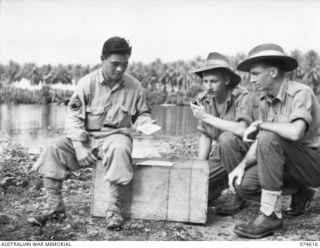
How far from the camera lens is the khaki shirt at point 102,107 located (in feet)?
11.5

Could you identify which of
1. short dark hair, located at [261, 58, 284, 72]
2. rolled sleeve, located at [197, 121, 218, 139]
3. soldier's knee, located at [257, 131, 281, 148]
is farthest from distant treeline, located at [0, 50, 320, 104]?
soldier's knee, located at [257, 131, 281, 148]

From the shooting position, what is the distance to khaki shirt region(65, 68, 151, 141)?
3.49 m

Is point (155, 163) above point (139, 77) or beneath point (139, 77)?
beneath

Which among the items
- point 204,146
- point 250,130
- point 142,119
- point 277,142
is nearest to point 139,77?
point 204,146

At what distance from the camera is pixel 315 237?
3035 millimetres

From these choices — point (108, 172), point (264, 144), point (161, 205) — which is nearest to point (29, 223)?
point (108, 172)

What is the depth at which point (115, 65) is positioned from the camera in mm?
3428

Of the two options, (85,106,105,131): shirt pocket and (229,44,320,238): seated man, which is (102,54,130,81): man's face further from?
(229,44,320,238): seated man

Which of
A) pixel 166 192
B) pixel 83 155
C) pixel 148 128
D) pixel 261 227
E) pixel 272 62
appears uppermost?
pixel 272 62

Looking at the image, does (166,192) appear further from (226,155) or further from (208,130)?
(208,130)

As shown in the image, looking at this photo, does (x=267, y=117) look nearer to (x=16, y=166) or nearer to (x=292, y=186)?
(x=292, y=186)

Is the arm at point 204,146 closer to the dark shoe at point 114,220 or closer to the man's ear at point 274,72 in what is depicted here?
the man's ear at point 274,72

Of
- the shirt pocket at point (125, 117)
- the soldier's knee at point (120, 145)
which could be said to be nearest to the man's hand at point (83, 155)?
the soldier's knee at point (120, 145)

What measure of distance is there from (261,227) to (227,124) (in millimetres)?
920
